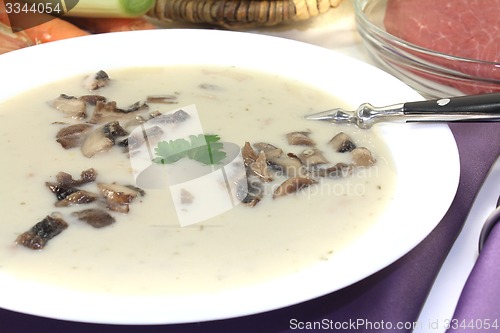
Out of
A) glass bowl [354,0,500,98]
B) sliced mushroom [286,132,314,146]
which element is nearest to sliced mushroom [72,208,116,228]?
sliced mushroom [286,132,314,146]

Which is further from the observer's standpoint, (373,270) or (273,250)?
(273,250)

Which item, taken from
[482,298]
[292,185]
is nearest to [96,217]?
[292,185]

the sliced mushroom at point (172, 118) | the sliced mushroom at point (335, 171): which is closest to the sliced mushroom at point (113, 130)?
the sliced mushroom at point (172, 118)

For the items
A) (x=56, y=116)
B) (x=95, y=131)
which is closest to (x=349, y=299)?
(x=95, y=131)

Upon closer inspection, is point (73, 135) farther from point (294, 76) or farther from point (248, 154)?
point (294, 76)

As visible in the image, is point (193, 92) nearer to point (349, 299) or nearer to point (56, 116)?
point (56, 116)

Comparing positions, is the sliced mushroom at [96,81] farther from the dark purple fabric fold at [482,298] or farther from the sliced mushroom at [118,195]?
the dark purple fabric fold at [482,298]
